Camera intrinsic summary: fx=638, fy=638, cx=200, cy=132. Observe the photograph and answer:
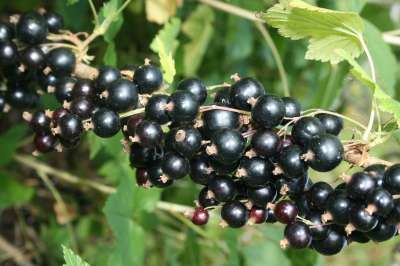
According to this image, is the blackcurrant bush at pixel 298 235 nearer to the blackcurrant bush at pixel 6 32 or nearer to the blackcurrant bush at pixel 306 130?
the blackcurrant bush at pixel 306 130

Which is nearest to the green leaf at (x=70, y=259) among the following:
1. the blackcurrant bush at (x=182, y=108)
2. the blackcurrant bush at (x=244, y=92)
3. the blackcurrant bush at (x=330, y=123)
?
the blackcurrant bush at (x=182, y=108)

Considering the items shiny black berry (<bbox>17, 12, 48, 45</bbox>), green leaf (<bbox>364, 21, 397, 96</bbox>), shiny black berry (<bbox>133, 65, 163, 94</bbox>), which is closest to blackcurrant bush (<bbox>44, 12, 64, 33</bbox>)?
shiny black berry (<bbox>17, 12, 48, 45</bbox>)

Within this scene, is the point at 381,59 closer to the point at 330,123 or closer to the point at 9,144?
the point at 330,123

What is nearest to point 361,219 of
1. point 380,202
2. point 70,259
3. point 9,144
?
point 380,202

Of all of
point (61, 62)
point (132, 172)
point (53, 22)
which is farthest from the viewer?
point (132, 172)

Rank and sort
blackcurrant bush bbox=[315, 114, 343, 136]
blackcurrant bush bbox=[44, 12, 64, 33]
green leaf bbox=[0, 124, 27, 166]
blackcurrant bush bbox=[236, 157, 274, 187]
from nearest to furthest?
blackcurrant bush bbox=[236, 157, 274, 187] < blackcurrant bush bbox=[315, 114, 343, 136] < blackcurrant bush bbox=[44, 12, 64, 33] < green leaf bbox=[0, 124, 27, 166]

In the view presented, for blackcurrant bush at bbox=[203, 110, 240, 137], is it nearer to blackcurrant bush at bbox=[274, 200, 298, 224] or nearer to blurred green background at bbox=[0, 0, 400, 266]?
blackcurrant bush at bbox=[274, 200, 298, 224]
